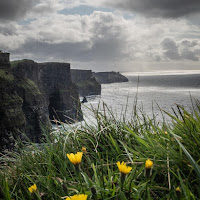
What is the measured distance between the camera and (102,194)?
1.50m

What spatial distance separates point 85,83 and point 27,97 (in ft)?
310

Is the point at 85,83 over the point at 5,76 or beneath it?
beneath

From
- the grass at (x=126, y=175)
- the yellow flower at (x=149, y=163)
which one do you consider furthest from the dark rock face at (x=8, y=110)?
the yellow flower at (x=149, y=163)

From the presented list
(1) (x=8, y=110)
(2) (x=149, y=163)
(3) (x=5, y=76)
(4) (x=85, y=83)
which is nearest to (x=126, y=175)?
(2) (x=149, y=163)

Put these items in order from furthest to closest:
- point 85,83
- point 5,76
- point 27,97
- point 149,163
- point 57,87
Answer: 1. point 85,83
2. point 57,87
3. point 27,97
4. point 5,76
5. point 149,163

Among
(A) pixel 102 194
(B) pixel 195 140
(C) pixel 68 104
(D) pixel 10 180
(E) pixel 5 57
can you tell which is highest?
(E) pixel 5 57

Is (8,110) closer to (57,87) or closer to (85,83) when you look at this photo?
(57,87)

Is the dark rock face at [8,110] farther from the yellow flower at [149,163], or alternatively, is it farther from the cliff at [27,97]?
the yellow flower at [149,163]

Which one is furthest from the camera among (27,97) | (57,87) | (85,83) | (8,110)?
(85,83)

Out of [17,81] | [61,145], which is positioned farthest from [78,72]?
[61,145]

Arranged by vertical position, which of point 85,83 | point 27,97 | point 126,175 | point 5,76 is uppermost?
point 5,76

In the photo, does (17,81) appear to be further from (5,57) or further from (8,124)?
(8,124)

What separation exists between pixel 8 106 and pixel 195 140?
34.5 meters

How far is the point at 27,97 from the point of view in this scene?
46.5 m
